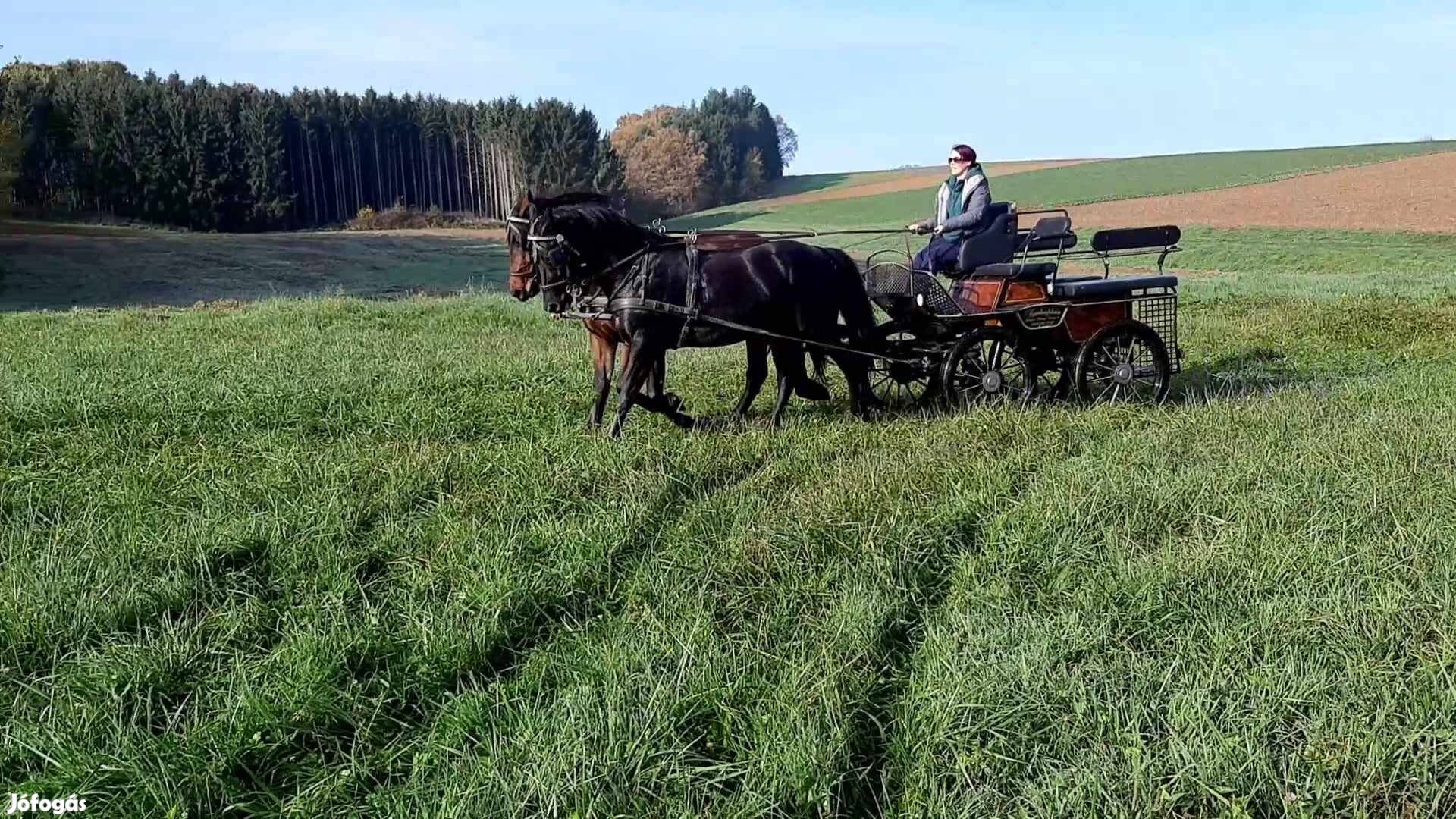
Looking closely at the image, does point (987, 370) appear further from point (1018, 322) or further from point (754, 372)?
point (754, 372)

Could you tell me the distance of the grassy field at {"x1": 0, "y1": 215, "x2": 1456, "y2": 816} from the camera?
3328 mm

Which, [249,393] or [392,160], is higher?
[392,160]

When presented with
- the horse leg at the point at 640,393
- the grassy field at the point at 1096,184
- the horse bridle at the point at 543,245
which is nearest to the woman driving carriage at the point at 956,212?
the horse leg at the point at 640,393

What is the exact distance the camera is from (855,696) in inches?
147

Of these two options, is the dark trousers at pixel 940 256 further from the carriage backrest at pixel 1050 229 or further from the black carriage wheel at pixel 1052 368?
the black carriage wheel at pixel 1052 368

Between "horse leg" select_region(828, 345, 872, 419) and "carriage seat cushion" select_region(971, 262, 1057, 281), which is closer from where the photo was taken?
"horse leg" select_region(828, 345, 872, 419)

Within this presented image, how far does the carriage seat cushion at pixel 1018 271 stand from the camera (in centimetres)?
842

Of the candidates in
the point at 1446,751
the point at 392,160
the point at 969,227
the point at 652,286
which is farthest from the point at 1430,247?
the point at 392,160

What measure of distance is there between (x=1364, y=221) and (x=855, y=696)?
4236 cm

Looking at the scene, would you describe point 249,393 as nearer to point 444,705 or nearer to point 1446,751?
point 444,705

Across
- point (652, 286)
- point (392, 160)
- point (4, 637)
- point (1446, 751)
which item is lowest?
point (1446, 751)

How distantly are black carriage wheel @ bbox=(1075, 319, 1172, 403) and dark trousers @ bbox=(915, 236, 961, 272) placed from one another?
1231mm

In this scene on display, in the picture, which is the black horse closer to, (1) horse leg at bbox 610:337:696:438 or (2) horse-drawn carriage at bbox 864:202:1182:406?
(1) horse leg at bbox 610:337:696:438

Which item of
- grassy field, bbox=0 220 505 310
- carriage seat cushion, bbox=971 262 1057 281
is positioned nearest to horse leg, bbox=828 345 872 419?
carriage seat cushion, bbox=971 262 1057 281
